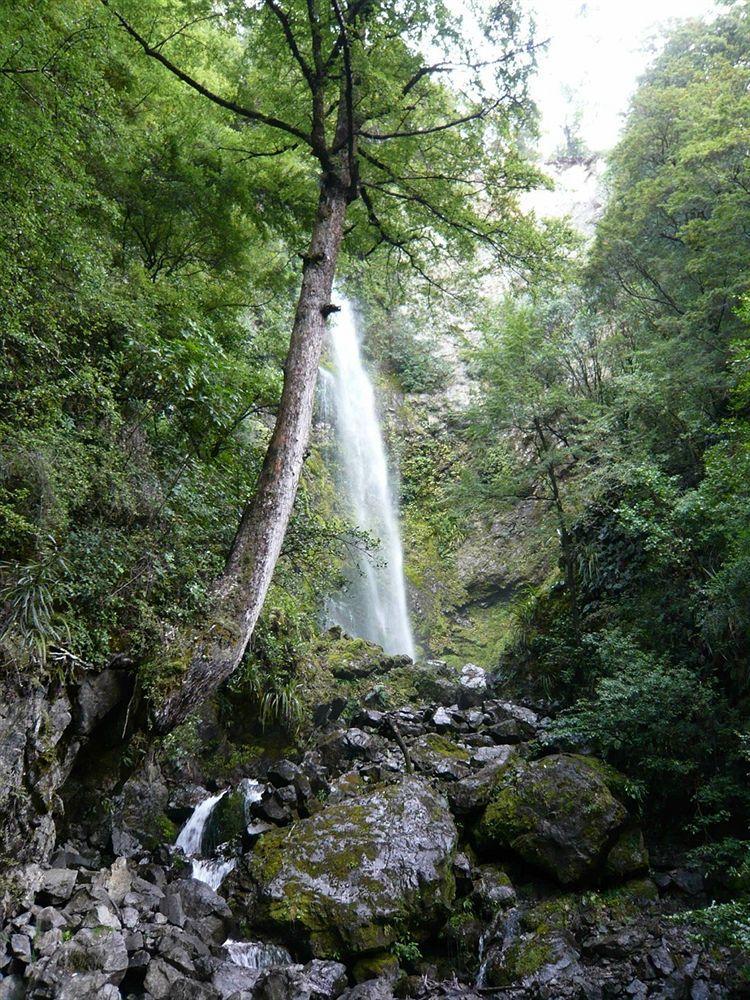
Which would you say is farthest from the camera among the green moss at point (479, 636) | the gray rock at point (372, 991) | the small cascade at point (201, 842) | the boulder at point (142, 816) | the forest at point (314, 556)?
the green moss at point (479, 636)

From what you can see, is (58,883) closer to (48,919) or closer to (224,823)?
(48,919)

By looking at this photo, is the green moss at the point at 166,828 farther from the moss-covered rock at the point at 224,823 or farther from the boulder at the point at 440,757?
the boulder at the point at 440,757

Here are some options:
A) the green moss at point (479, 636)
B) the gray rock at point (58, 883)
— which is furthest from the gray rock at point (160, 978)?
the green moss at point (479, 636)

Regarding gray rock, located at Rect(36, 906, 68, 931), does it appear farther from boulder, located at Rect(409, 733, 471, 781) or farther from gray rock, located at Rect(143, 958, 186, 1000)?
boulder, located at Rect(409, 733, 471, 781)

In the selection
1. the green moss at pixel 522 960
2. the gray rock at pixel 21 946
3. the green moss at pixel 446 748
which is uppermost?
the gray rock at pixel 21 946

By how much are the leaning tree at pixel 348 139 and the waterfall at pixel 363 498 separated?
7.28 meters

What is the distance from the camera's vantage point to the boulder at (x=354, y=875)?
3.92m

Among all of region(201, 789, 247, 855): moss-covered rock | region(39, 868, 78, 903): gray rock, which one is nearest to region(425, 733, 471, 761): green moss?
region(201, 789, 247, 855): moss-covered rock

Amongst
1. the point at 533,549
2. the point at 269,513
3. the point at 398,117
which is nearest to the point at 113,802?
the point at 269,513

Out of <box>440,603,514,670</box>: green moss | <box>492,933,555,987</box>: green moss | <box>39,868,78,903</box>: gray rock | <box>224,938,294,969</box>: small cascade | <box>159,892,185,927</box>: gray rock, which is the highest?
<box>39,868,78,903</box>: gray rock

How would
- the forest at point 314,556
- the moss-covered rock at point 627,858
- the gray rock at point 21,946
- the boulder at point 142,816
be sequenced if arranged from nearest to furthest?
1. the gray rock at point 21,946
2. the forest at point 314,556
3. the moss-covered rock at point 627,858
4. the boulder at point 142,816

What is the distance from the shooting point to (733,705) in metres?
5.25

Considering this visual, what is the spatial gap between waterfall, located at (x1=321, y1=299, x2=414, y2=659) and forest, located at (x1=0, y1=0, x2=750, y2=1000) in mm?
3768

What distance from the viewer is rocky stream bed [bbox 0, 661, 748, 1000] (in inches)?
132
